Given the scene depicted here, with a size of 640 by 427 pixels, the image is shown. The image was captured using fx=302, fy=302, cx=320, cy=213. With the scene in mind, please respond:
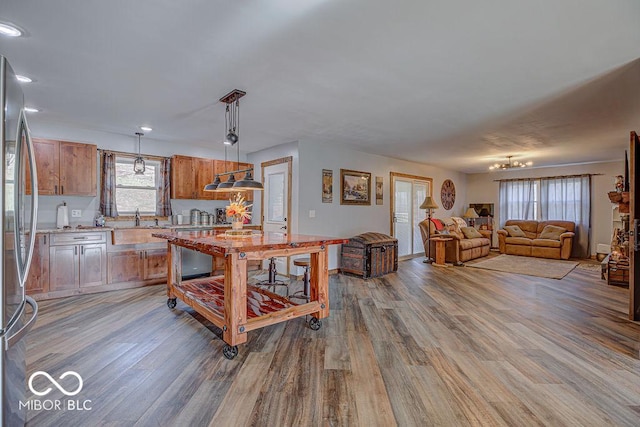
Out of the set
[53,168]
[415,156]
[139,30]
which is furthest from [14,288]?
[415,156]

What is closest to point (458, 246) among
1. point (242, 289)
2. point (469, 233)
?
point (469, 233)

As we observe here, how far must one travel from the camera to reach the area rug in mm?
5641

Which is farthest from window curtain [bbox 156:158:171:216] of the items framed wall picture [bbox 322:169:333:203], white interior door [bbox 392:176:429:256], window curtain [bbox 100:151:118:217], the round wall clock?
the round wall clock

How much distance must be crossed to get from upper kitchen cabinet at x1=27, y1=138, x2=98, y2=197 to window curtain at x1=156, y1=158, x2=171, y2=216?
96cm

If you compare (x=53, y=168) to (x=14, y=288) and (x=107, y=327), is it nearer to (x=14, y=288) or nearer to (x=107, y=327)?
(x=107, y=327)

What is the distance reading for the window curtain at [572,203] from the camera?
759cm

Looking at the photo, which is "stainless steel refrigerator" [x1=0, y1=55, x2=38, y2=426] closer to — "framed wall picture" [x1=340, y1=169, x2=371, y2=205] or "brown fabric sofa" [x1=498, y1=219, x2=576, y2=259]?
A: "framed wall picture" [x1=340, y1=169, x2=371, y2=205]

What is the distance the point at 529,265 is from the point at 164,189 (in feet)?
24.4

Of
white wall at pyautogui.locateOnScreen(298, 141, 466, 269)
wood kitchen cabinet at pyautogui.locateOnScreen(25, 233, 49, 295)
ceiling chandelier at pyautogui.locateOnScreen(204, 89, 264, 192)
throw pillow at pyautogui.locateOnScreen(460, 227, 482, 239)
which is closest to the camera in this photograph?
ceiling chandelier at pyautogui.locateOnScreen(204, 89, 264, 192)

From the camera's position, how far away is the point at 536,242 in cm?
745

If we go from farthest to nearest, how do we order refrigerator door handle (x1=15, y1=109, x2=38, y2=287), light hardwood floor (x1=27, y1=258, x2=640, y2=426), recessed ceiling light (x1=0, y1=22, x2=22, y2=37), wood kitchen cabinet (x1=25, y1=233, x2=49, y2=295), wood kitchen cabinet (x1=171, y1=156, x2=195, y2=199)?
wood kitchen cabinet (x1=171, y1=156, x2=195, y2=199) → wood kitchen cabinet (x1=25, y1=233, x2=49, y2=295) → recessed ceiling light (x1=0, y1=22, x2=22, y2=37) → light hardwood floor (x1=27, y1=258, x2=640, y2=426) → refrigerator door handle (x1=15, y1=109, x2=38, y2=287)

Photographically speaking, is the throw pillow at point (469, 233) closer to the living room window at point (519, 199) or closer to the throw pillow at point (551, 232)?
the throw pillow at point (551, 232)

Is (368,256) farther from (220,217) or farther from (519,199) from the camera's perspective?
(519,199)

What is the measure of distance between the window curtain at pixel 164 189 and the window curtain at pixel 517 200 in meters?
8.87
